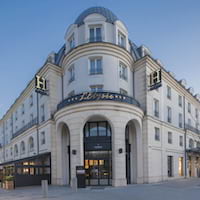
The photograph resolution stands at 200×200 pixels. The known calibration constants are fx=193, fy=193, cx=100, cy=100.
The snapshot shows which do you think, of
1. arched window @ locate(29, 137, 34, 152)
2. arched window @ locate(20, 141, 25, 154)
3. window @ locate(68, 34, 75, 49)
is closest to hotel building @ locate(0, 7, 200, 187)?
window @ locate(68, 34, 75, 49)

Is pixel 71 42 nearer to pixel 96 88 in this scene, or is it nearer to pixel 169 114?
pixel 96 88

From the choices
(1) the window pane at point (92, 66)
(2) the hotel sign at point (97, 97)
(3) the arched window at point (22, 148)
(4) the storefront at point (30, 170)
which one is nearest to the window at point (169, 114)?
(2) the hotel sign at point (97, 97)

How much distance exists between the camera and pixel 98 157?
1683 centimetres

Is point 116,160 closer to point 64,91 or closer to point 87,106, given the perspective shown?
point 87,106

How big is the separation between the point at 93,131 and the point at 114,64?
259 inches

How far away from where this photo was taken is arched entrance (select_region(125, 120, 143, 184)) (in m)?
18.5

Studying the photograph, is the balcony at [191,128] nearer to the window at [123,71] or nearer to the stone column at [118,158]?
the window at [123,71]

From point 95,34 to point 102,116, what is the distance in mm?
8256

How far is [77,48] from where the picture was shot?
18.2 metres

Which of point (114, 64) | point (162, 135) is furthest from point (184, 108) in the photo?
point (114, 64)

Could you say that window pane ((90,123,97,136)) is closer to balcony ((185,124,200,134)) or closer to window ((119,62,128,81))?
window ((119,62,128,81))

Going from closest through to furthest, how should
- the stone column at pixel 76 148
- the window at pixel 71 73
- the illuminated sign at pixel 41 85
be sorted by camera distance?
the stone column at pixel 76 148 → the window at pixel 71 73 → the illuminated sign at pixel 41 85

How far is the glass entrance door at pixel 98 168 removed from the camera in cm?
1656

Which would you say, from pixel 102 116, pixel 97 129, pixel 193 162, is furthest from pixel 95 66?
pixel 193 162
